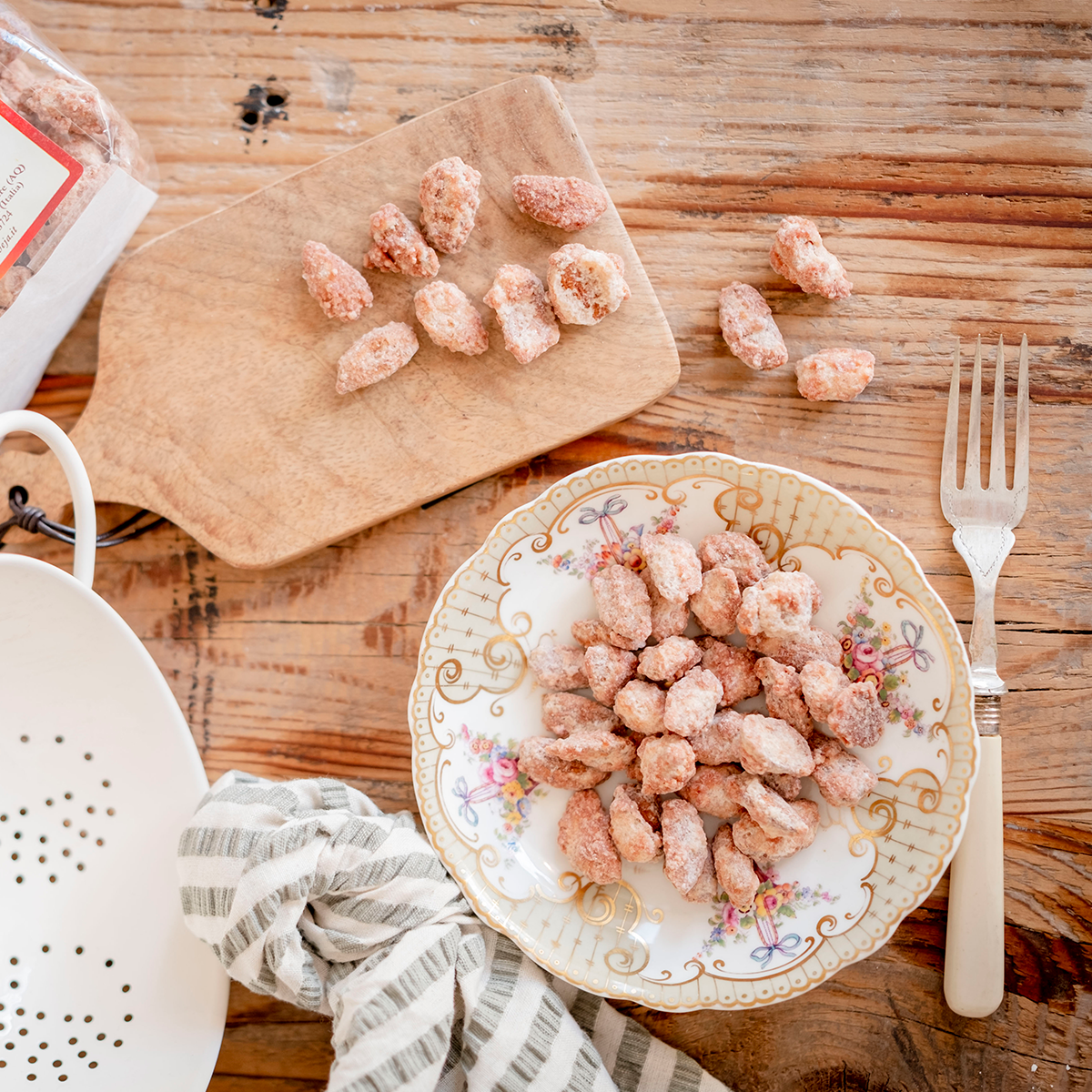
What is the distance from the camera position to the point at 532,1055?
96 cm

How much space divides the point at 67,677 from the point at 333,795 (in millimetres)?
364

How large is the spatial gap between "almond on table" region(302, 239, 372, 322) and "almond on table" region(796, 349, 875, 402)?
58 cm

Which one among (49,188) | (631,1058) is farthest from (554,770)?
(49,188)

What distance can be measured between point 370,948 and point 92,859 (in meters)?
0.38

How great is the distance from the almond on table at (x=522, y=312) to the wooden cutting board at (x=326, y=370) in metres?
0.04

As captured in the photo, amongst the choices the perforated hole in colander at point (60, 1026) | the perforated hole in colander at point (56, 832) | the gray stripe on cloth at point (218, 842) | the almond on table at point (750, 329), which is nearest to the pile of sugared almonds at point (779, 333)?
the almond on table at point (750, 329)

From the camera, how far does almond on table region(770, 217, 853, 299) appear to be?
1007mm

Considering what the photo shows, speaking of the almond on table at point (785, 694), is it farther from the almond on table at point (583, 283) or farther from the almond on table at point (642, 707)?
the almond on table at point (583, 283)

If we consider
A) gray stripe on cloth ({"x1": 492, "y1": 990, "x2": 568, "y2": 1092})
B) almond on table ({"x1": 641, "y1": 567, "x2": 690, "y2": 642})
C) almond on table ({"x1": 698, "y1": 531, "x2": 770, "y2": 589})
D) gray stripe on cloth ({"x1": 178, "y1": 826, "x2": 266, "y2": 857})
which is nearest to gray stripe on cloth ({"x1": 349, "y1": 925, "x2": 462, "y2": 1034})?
gray stripe on cloth ({"x1": 492, "y1": 990, "x2": 568, "y2": 1092})

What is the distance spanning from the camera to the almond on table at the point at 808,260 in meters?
1.01

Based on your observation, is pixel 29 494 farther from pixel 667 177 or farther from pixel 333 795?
pixel 667 177

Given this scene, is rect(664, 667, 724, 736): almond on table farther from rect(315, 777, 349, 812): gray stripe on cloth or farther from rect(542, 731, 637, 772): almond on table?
rect(315, 777, 349, 812): gray stripe on cloth

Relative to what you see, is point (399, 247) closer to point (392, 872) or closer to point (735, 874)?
point (392, 872)

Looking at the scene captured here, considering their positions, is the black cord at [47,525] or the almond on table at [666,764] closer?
the almond on table at [666,764]
